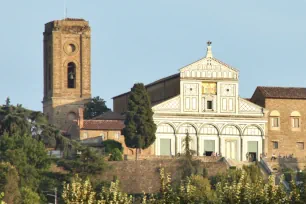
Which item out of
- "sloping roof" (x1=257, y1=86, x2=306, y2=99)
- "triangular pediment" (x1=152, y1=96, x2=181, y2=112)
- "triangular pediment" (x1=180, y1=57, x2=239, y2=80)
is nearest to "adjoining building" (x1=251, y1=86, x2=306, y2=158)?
"sloping roof" (x1=257, y1=86, x2=306, y2=99)

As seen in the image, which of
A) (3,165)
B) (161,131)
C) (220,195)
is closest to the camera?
(220,195)

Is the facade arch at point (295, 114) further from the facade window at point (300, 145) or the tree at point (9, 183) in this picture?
the tree at point (9, 183)

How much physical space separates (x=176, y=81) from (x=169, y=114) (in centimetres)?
264

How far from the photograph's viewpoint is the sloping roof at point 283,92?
345 feet

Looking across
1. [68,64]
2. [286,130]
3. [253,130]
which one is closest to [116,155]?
[253,130]

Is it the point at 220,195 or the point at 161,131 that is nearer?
the point at 220,195

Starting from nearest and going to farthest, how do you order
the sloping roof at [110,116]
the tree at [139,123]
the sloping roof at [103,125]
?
the tree at [139,123] → the sloping roof at [103,125] → the sloping roof at [110,116]

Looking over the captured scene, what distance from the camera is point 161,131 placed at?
10312 cm

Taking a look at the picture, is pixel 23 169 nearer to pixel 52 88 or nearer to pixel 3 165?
pixel 3 165

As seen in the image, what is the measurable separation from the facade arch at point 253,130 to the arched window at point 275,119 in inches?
33.3

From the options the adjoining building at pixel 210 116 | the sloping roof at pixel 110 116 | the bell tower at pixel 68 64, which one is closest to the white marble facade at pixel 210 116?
the adjoining building at pixel 210 116

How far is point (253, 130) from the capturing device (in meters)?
105

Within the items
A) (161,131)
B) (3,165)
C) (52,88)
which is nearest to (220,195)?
(3,165)

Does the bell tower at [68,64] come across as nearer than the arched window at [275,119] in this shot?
No
